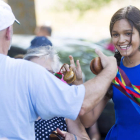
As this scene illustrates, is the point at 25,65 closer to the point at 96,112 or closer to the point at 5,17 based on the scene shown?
the point at 5,17

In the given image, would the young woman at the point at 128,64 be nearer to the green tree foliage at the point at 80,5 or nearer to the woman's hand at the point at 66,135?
the woman's hand at the point at 66,135

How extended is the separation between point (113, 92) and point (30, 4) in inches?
205

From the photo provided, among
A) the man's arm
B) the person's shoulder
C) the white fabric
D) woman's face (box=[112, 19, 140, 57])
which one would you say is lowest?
the man's arm

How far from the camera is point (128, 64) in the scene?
5.70 feet

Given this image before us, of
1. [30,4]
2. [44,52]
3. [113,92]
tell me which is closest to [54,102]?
[113,92]

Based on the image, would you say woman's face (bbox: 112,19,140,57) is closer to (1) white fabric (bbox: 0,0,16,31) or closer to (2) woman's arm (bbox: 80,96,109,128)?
(2) woman's arm (bbox: 80,96,109,128)

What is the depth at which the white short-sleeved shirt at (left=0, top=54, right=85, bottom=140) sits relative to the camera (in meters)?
1.18

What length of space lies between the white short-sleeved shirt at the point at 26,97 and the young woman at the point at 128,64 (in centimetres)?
57

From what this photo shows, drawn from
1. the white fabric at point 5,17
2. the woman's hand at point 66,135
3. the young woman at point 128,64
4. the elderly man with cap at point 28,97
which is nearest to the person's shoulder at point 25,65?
the elderly man with cap at point 28,97

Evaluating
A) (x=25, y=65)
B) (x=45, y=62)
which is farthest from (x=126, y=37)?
(x=45, y=62)

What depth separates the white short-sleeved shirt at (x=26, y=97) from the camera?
1.18m

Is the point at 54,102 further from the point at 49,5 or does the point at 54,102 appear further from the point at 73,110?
the point at 49,5

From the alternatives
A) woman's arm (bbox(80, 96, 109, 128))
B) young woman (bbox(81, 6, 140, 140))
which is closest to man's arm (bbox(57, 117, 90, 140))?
woman's arm (bbox(80, 96, 109, 128))

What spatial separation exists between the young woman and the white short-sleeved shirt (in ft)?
1.87
